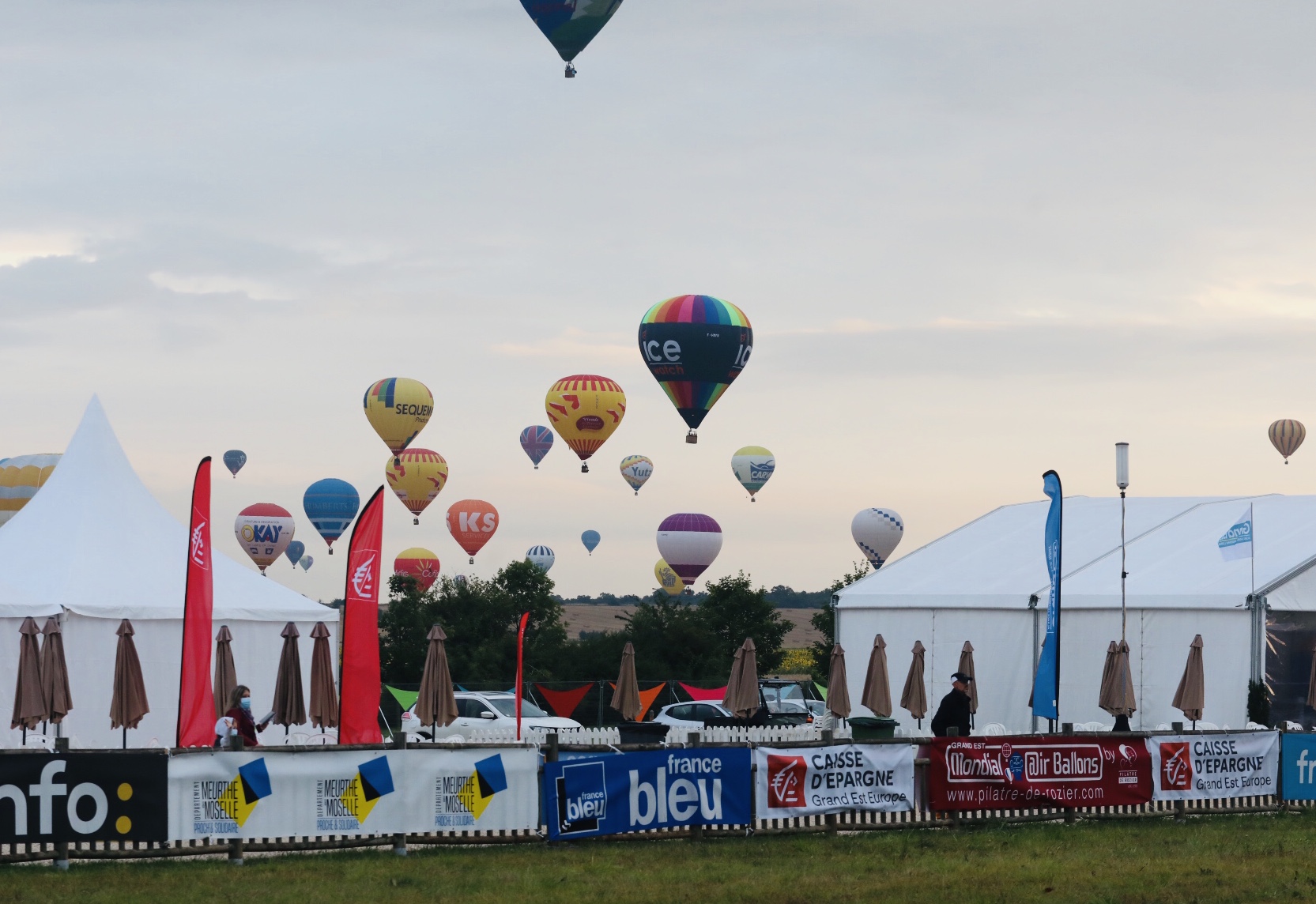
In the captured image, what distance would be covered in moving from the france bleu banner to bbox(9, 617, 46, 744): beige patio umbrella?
530 inches

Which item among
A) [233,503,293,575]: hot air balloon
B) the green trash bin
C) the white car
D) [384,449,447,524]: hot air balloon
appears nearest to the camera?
the white car

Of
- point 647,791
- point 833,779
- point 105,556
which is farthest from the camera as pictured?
point 105,556

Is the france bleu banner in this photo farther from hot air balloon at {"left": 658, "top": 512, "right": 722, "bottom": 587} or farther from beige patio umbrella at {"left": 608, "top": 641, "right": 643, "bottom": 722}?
hot air balloon at {"left": 658, "top": 512, "right": 722, "bottom": 587}

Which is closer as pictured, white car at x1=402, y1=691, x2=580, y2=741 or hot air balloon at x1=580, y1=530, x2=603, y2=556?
white car at x1=402, y1=691, x2=580, y2=741

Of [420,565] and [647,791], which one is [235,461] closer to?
[420,565]

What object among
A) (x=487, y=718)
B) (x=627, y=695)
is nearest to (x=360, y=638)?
(x=627, y=695)

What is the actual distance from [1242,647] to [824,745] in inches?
505

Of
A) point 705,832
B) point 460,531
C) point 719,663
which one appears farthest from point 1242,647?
point 460,531

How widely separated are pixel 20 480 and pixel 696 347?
19898 millimetres

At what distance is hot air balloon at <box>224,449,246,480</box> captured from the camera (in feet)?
319

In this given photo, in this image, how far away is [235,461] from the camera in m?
97.1

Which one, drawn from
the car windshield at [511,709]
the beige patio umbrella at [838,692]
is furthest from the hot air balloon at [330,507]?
the beige patio umbrella at [838,692]

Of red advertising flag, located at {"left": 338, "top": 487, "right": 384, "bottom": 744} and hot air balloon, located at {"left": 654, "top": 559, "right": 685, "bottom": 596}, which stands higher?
red advertising flag, located at {"left": 338, "top": 487, "right": 384, "bottom": 744}

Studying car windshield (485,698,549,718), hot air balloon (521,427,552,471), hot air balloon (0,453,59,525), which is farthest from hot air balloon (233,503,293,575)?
car windshield (485,698,549,718)
